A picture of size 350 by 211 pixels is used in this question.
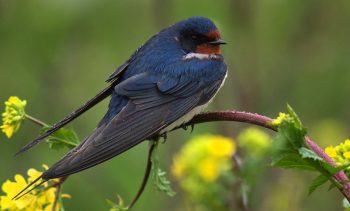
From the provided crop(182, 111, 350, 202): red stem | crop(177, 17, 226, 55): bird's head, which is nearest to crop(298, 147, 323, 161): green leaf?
crop(182, 111, 350, 202): red stem

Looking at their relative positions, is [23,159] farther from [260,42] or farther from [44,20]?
[260,42]

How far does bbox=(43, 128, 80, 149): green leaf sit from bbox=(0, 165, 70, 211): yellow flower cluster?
0.17 m

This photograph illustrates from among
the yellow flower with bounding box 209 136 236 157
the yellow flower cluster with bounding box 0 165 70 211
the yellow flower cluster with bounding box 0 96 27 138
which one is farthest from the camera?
the yellow flower cluster with bounding box 0 96 27 138

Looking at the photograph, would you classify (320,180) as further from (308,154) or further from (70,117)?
(70,117)

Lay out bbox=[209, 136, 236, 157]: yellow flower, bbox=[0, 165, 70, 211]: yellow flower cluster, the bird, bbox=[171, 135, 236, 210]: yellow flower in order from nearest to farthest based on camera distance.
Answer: bbox=[171, 135, 236, 210]: yellow flower → bbox=[209, 136, 236, 157]: yellow flower → bbox=[0, 165, 70, 211]: yellow flower cluster → the bird

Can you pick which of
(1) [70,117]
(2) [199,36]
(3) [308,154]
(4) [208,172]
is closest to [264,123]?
(3) [308,154]

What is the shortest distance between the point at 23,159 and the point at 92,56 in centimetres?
93

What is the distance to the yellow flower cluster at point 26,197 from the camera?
227 cm

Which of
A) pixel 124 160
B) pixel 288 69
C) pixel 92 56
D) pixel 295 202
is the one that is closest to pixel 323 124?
pixel 288 69

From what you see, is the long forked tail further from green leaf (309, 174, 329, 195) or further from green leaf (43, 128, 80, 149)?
green leaf (309, 174, 329, 195)

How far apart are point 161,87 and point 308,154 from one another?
59.1 inches

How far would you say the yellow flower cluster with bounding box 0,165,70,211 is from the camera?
7.43ft

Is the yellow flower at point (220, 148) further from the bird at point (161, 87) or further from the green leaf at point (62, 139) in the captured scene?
→ the bird at point (161, 87)

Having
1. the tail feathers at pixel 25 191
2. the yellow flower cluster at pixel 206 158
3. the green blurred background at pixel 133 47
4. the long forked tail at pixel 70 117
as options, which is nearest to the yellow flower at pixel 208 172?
the yellow flower cluster at pixel 206 158
